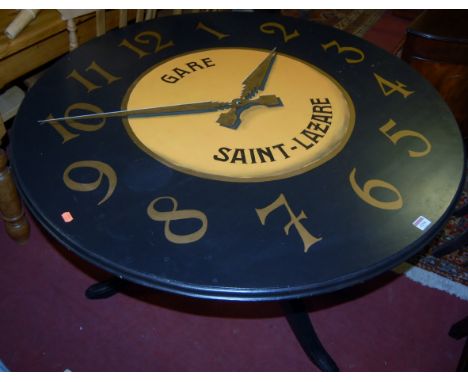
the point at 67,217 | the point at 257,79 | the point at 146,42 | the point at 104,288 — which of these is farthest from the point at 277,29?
the point at 104,288

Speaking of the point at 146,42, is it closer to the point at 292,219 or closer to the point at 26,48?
the point at 26,48

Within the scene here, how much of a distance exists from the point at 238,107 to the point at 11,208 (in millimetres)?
1173

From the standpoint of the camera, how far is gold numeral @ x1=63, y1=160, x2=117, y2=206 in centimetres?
121

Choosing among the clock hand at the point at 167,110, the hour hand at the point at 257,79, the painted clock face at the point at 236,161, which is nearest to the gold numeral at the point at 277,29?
the painted clock face at the point at 236,161

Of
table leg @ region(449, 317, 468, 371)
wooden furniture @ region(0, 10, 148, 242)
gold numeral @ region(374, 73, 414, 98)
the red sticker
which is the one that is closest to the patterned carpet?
table leg @ region(449, 317, 468, 371)

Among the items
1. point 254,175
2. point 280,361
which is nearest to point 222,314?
point 280,361

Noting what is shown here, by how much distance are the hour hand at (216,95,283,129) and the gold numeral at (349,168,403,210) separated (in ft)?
1.23

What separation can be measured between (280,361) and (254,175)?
898 mm

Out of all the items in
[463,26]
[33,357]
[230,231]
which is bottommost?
[33,357]

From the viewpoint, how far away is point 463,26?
2.23 metres

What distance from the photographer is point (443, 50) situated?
7.18 feet

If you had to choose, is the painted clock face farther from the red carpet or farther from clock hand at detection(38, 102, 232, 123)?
the red carpet

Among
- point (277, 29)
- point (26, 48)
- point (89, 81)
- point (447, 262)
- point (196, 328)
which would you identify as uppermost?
point (277, 29)
